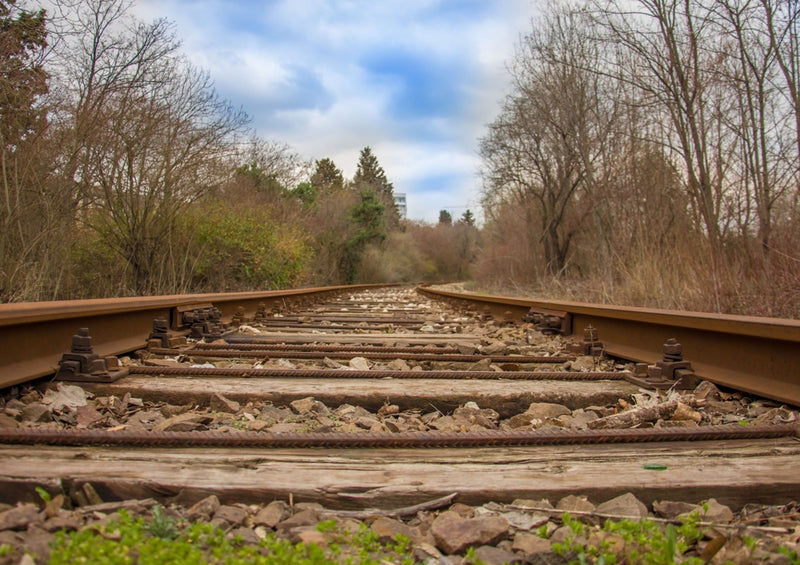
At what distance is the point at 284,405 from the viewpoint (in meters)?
2.66

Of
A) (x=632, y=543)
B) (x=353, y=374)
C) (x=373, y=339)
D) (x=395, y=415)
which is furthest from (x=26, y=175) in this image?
(x=632, y=543)

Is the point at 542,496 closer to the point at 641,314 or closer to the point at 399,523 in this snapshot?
the point at 399,523

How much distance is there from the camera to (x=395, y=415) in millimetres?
2623

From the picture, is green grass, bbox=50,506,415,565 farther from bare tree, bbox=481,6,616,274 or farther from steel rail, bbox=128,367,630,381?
bare tree, bbox=481,6,616,274

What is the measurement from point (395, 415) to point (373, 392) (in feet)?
0.58

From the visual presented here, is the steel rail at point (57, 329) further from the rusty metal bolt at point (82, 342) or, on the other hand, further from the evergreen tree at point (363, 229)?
the evergreen tree at point (363, 229)

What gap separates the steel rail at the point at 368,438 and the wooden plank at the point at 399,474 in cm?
3

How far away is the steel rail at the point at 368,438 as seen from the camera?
Result: 1.84 m

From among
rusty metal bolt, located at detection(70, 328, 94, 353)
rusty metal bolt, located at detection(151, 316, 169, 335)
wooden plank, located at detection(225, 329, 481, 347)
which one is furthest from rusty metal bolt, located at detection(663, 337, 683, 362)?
rusty metal bolt, located at detection(151, 316, 169, 335)

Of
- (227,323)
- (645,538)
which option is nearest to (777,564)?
(645,538)

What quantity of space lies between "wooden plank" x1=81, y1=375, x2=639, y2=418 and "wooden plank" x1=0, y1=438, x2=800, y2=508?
829 millimetres

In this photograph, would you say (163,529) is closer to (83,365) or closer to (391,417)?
(391,417)

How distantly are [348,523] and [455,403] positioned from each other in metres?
1.35

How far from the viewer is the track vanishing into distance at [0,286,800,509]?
1.59 meters
